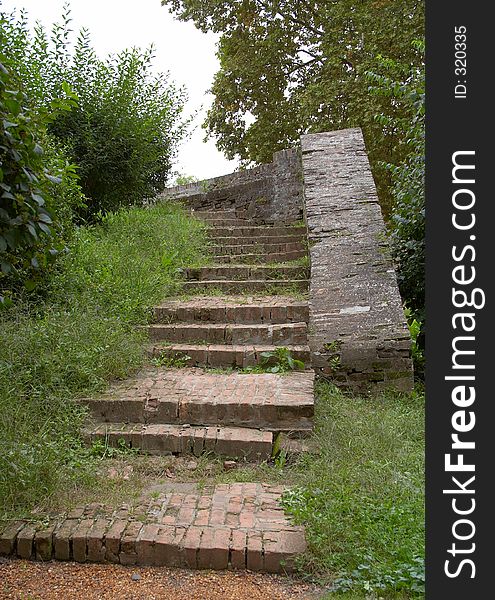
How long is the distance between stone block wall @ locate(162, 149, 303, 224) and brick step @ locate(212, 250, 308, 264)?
2.12 meters

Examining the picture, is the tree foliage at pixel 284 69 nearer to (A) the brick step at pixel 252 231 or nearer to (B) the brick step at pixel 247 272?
(A) the brick step at pixel 252 231

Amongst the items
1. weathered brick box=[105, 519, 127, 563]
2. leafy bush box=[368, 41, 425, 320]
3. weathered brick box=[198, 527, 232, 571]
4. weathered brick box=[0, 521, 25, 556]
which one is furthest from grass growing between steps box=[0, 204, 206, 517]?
leafy bush box=[368, 41, 425, 320]

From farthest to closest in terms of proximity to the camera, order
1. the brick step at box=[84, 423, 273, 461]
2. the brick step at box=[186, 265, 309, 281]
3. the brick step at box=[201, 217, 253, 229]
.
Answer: the brick step at box=[201, 217, 253, 229] → the brick step at box=[186, 265, 309, 281] → the brick step at box=[84, 423, 273, 461]

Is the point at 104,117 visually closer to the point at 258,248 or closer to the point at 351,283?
the point at 258,248

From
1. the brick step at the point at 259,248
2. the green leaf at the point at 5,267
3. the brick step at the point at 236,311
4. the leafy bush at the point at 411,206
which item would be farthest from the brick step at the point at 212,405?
the brick step at the point at 259,248

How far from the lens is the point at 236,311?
17.0 ft

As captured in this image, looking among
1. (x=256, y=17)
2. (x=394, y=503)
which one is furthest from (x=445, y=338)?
(x=256, y=17)

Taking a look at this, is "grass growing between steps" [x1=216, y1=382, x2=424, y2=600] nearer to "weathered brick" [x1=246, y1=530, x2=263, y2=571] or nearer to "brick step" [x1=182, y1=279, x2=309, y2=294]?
"weathered brick" [x1=246, y1=530, x2=263, y2=571]

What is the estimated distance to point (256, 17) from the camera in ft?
45.9

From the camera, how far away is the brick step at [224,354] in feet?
15.1

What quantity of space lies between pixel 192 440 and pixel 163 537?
0.93 m

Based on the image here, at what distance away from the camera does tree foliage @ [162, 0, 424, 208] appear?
12.4 metres

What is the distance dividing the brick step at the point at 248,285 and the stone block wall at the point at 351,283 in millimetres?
363

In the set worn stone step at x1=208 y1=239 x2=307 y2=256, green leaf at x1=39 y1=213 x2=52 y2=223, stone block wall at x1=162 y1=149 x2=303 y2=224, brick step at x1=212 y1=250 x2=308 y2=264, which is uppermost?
stone block wall at x1=162 y1=149 x2=303 y2=224
